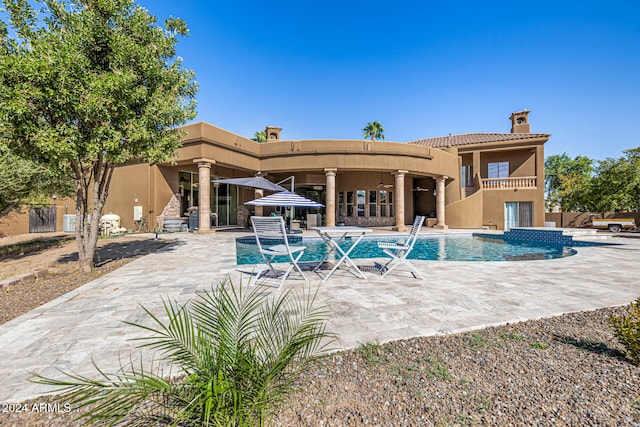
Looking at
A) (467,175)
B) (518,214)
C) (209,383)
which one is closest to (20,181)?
(209,383)

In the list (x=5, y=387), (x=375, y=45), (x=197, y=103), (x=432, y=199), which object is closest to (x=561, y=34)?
(x=375, y=45)

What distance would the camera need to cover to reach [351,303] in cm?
364

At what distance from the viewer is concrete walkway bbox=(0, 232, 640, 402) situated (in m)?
2.37

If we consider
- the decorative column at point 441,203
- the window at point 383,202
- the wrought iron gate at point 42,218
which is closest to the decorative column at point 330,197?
the window at point 383,202

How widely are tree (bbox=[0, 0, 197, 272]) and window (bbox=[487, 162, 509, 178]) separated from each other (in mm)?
21289

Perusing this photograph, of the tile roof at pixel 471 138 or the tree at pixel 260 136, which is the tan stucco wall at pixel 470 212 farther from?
the tree at pixel 260 136

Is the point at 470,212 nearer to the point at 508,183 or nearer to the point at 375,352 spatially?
the point at 508,183

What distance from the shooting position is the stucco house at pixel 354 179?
565 inches

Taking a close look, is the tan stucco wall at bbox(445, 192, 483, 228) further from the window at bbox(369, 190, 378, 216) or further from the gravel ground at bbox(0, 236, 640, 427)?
the gravel ground at bbox(0, 236, 640, 427)

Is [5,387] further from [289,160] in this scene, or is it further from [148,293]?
[289,160]

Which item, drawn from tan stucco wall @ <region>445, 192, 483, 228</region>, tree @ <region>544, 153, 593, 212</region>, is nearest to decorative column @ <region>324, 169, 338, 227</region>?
tan stucco wall @ <region>445, 192, 483, 228</region>

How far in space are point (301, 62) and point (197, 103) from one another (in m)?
12.8

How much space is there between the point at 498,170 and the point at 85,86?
76.0 ft

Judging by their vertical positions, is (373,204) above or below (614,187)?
below
